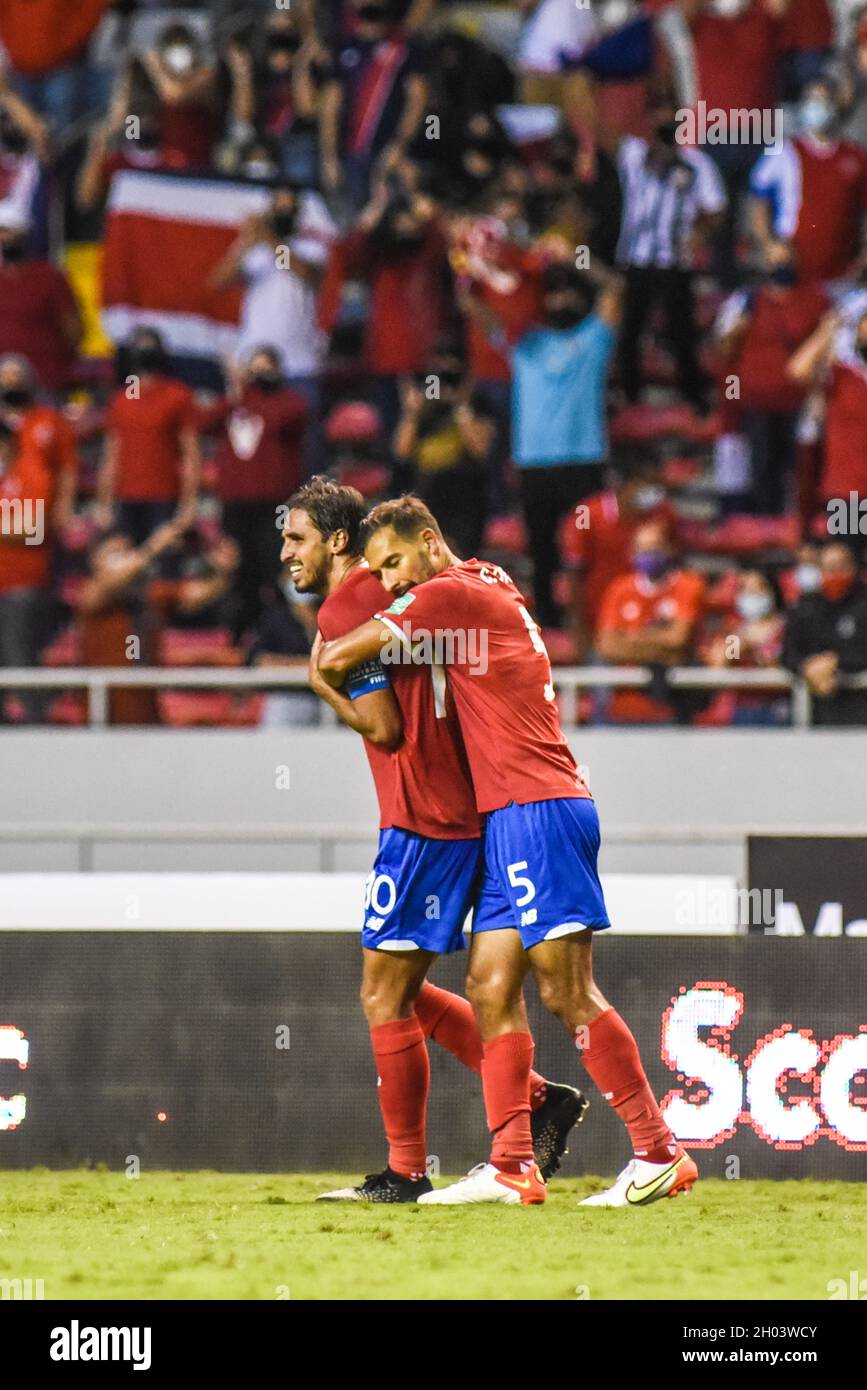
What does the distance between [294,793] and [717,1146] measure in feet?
13.0

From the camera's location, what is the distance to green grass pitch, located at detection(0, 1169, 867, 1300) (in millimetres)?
5316

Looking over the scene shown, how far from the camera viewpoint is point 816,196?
12234mm

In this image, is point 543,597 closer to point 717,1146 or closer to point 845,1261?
point 717,1146

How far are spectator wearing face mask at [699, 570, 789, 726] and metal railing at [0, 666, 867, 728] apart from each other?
0.37 ft

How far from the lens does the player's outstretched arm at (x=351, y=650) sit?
654cm

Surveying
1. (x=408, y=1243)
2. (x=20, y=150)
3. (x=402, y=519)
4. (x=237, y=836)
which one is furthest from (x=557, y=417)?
(x=408, y=1243)

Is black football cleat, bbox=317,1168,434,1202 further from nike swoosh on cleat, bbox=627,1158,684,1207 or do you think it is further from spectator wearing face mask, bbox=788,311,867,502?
spectator wearing face mask, bbox=788,311,867,502

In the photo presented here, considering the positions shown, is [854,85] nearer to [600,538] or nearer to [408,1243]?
[600,538]

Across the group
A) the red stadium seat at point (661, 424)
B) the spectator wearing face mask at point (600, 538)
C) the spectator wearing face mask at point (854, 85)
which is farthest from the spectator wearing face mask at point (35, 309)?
the spectator wearing face mask at point (854, 85)

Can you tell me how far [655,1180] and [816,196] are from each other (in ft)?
23.4

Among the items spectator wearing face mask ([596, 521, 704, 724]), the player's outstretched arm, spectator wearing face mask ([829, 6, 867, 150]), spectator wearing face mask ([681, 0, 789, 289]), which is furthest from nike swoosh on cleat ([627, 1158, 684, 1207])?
spectator wearing face mask ([829, 6, 867, 150])

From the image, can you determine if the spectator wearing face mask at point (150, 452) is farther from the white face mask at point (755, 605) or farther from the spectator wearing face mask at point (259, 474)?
the white face mask at point (755, 605)

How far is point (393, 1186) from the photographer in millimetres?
6867

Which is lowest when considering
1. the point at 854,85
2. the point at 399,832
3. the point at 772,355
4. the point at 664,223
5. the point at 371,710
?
the point at 399,832
